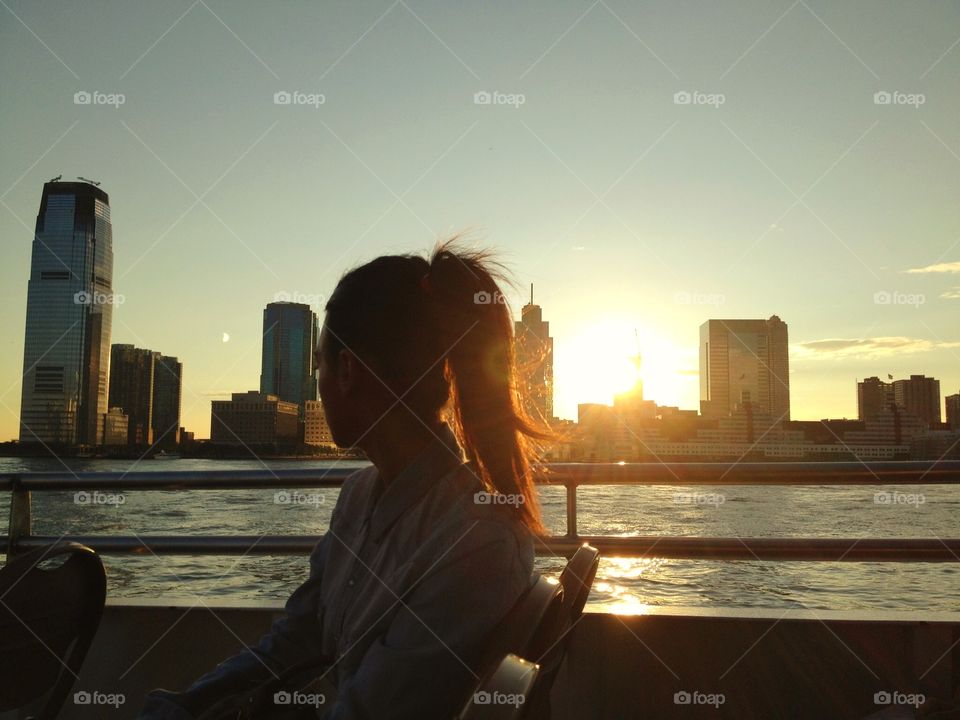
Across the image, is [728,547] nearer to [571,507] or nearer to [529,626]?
[571,507]

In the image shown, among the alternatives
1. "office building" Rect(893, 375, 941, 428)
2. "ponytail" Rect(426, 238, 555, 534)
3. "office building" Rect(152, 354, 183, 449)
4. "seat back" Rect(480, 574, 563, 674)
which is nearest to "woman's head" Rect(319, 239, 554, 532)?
"ponytail" Rect(426, 238, 555, 534)

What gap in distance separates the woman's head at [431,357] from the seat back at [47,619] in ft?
3.06

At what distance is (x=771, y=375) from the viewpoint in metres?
21.4

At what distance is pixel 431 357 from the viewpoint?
1606 mm

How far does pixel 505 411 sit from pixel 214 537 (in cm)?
188

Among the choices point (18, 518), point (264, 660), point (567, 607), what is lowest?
point (264, 660)

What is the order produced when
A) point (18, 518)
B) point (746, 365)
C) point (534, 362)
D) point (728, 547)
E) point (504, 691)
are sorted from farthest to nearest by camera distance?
1. point (746, 365)
2. point (18, 518)
3. point (728, 547)
4. point (534, 362)
5. point (504, 691)

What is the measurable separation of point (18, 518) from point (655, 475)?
8.79 feet

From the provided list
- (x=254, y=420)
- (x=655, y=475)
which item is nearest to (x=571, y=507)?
(x=655, y=475)

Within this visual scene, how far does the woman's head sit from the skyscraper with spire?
162 millimetres

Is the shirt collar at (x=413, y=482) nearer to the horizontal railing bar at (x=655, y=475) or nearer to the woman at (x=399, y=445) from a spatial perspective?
the woman at (x=399, y=445)

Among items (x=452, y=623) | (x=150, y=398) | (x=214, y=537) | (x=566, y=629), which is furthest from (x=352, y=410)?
(x=150, y=398)

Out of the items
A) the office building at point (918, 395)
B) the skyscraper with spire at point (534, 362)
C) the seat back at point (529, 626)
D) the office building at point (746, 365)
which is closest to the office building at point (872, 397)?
the office building at point (918, 395)

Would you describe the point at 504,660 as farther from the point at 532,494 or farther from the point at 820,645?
the point at 820,645
